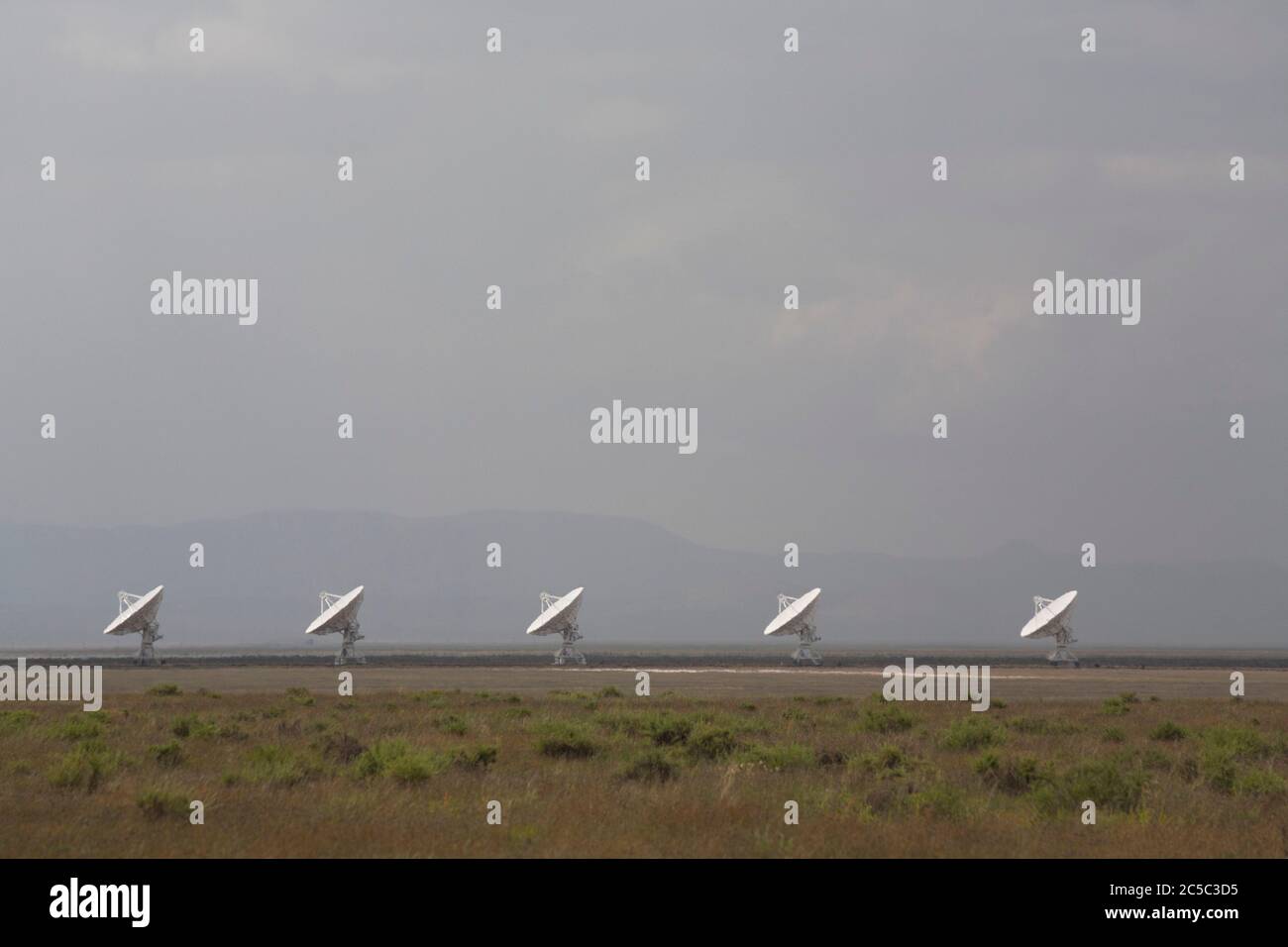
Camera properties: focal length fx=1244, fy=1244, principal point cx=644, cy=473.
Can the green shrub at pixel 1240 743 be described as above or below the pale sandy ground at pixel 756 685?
above

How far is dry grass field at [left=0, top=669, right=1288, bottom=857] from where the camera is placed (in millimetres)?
14359

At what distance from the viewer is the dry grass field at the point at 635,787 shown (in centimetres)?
1436

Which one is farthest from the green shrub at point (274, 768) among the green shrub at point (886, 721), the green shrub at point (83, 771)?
the green shrub at point (886, 721)

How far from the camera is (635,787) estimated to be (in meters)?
19.0

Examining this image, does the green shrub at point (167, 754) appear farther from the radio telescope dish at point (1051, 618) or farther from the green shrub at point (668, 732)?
the radio telescope dish at point (1051, 618)

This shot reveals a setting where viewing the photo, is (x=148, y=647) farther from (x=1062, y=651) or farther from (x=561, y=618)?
(x=1062, y=651)

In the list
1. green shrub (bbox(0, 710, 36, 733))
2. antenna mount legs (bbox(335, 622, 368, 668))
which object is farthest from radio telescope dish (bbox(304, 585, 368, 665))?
green shrub (bbox(0, 710, 36, 733))

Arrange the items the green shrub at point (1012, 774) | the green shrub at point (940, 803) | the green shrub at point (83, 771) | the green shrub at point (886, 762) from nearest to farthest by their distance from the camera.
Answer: the green shrub at point (940, 803), the green shrub at point (83, 771), the green shrub at point (1012, 774), the green shrub at point (886, 762)

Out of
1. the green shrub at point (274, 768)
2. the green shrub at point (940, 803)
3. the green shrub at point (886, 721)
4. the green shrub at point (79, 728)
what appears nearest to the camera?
the green shrub at point (940, 803)

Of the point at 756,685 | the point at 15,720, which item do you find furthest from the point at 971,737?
the point at 756,685

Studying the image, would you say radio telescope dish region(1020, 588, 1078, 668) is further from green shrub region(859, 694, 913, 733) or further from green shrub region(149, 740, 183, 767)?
green shrub region(149, 740, 183, 767)
